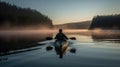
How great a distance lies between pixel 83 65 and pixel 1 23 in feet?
521

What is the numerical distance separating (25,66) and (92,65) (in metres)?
7.24

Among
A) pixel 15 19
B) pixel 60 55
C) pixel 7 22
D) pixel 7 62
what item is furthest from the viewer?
pixel 15 19

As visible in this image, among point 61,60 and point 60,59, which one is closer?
point 61,60

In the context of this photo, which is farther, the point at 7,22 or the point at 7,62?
the point at 7,22

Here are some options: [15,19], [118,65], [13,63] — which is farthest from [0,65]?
[15,19]

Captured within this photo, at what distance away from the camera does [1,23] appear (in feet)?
569

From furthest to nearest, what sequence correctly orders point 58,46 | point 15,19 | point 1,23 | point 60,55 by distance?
point 15,19, point 1,23, point 58,46, point 60,55

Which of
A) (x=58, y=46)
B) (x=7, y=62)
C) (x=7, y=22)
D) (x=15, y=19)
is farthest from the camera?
(x=15, y=19)

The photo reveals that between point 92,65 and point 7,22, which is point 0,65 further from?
point 7,22

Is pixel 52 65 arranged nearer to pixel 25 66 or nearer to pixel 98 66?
pixel 25 66

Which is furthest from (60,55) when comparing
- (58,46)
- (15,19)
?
(15,19)

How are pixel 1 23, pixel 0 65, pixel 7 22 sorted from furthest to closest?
pixel 7 22 → pixel 1 23 → pixel 0 65

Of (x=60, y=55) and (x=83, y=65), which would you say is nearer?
(x=83, y=65)

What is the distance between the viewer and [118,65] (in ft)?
76.2
